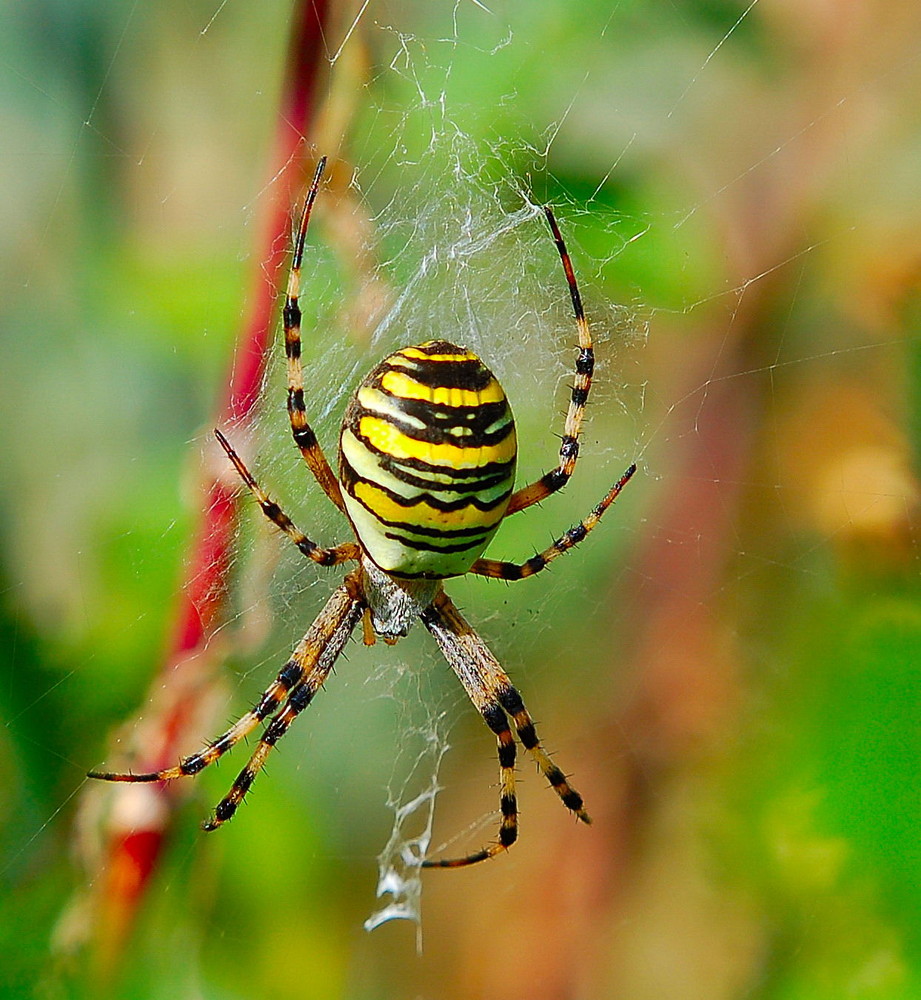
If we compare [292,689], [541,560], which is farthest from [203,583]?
[541,560]

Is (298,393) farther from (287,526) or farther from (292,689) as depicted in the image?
(292,689)

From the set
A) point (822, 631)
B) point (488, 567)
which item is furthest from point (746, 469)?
point (488, 567)

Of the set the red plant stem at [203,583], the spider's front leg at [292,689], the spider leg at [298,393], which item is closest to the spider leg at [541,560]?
the spider's front leg at [292,689]

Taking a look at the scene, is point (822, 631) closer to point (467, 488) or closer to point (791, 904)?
point (791, 904)

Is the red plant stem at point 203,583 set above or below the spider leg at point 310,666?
above

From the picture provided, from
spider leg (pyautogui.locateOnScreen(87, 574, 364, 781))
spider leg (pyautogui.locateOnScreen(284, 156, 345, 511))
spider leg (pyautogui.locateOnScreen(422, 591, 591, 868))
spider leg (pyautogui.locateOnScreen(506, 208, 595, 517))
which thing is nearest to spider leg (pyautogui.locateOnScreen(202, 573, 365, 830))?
spider leg (pyautogui.locateOnScreen(87, 574, 364, 781))

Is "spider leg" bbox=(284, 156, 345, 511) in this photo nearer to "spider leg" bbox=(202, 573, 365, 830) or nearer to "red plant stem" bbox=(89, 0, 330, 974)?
"red plant stem" bbox=(89, 0, 330, 974)

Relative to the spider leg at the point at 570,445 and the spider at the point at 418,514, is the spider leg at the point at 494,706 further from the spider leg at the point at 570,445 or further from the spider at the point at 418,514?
the spider leg at the point at 570,445
